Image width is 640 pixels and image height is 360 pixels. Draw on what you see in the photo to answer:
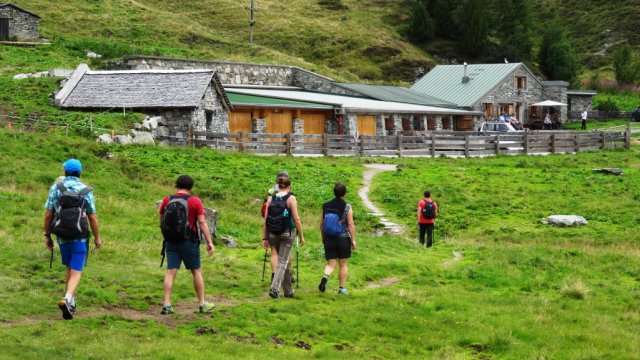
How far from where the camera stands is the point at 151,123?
44344 millimetres

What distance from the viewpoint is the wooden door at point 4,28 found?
6475 cm

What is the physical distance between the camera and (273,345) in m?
14.0

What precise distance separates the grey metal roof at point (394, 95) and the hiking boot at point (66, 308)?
172 ft

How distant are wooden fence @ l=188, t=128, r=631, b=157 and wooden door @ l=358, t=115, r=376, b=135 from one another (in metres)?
5.85

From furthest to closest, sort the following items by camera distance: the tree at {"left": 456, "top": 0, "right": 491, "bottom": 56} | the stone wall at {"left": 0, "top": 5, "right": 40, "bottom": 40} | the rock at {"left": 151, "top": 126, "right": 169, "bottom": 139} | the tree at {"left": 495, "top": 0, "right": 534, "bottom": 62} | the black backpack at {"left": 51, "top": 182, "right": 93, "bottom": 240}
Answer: the tree at {"left": 456, "top": 0, "right": 491, "bottom": 56} < the tree at {"left": 495, "top": 0, "right": 534, "bottom": 62} < the stone wall at {"left": 0, "top": 5, "right": 40, "bottom": 40} < the rock at {"left": 151, "top": 126, "right": 169, "bottom": 139} < the black backpack at {"left": 51, "top": 182, "right": 93, "bottom": 240}

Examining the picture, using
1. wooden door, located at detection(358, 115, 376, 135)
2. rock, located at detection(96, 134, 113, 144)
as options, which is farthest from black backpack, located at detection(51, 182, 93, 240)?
wooden door, located at detection(358, 115, 376, 135)

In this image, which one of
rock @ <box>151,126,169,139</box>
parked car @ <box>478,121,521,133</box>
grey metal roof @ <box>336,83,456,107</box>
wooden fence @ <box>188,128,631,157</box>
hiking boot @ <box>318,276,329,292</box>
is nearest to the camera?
hiking boot @ <box>318,276,329,292</box>

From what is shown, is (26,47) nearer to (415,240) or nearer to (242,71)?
(242,71)

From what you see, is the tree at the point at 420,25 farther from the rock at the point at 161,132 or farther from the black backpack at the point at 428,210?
the black backpack at the point at 428,210

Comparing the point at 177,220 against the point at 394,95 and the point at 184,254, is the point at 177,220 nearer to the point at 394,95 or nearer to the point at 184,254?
the point at 184,254

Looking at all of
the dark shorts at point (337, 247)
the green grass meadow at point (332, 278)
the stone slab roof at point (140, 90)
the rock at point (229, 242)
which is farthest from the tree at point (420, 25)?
the dark shorts at point (337, 247)

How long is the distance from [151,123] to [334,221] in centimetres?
2848

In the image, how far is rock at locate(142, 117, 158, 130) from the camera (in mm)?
44000

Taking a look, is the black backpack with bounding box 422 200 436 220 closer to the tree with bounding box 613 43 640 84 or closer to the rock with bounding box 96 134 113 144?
the rock with bounding box 96 134 113 144
